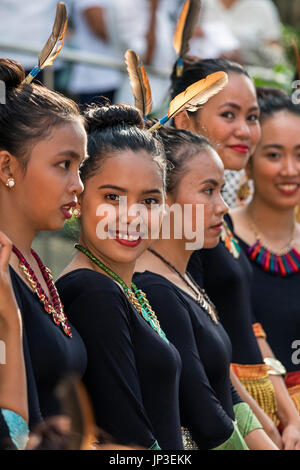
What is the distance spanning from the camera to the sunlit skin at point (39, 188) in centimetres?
232

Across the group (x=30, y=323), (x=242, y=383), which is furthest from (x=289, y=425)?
(x=30, y=323)

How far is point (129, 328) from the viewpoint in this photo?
2533 millimetres

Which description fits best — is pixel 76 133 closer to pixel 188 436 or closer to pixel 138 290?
pixel 138 290

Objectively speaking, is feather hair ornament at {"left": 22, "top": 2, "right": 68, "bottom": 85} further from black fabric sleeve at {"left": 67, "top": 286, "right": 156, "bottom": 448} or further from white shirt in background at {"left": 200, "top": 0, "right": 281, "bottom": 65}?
white shirt in background at {"left": 200, "top": 0, "right": 281, "bottom": 65}

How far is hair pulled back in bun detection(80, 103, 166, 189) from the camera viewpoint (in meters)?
2.72

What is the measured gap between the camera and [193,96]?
121 inches

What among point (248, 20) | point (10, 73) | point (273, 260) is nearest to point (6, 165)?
point (10, 73)

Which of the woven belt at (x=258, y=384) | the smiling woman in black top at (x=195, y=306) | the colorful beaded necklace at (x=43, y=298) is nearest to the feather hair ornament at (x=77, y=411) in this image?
the colorful beaded necklace at (x=43, y=298)

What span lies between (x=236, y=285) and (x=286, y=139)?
40.6 inches

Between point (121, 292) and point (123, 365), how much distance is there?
0.23m

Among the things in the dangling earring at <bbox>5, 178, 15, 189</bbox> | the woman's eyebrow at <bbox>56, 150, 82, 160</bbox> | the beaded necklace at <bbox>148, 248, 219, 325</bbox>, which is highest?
the woman's eyebrow at <bbox>56, 150, 82, 160</bbox>

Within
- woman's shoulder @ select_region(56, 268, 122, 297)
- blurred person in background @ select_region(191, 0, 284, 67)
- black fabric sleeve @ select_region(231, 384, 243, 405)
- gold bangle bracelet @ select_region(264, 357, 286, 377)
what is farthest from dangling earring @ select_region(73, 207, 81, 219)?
blurred person in background @ select_region(191, 0, 284, 67)

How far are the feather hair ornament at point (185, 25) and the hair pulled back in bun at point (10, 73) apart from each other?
1.54 meters

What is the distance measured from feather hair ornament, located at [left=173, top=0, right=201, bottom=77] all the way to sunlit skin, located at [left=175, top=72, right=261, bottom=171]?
0.81 feet
